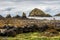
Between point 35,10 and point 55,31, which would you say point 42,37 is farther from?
point 35,10

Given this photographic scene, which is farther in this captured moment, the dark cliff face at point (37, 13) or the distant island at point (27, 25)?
the dark cliff face at point (37, 13)

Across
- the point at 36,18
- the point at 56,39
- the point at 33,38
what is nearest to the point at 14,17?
the point at 36,18

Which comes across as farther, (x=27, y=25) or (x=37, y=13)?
(x=37, y=13)

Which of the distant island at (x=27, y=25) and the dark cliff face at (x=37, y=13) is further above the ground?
the dark cliff face at (x=37, y=13)

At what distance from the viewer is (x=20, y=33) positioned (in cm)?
902

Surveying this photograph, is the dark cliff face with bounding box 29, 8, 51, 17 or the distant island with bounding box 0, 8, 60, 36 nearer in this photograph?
the distant island with bounding box 0, 8, 60, 36

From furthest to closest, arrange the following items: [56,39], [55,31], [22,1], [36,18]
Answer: [22,1], [36,18], [55,31], [56,39]

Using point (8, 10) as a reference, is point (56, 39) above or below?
below

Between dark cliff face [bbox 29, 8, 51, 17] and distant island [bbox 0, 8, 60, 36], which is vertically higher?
dark cliff face [bbox 29, 8, 51, 17]

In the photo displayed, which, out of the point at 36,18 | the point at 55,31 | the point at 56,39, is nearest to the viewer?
the point at 56,39

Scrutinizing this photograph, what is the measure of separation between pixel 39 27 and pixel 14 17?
144cm

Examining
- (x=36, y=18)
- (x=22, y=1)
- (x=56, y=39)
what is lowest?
(x=56, y=39)

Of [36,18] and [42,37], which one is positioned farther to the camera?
[36,18]

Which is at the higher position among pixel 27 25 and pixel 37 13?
pixel 37 13
